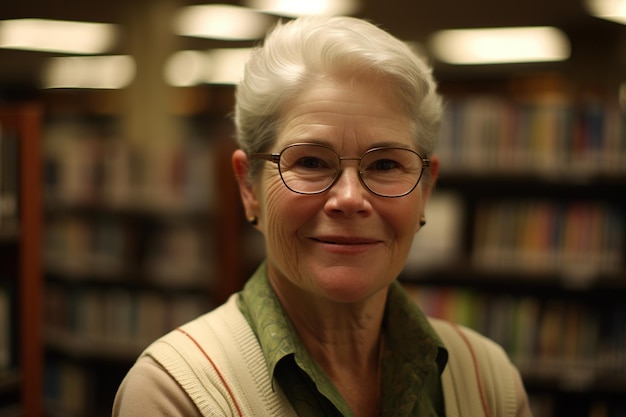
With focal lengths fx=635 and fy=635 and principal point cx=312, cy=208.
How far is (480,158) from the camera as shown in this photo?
3496 mm

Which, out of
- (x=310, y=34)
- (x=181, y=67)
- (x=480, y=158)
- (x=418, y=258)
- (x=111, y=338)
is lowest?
A: (x=111, y=338)

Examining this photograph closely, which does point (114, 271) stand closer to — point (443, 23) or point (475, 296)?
point (475, 296)

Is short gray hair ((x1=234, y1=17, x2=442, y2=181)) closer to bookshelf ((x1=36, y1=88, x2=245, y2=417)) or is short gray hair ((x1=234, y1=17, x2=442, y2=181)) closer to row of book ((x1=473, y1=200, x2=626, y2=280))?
row of book ((x1=473, y1=200, x2=626, y2=280))

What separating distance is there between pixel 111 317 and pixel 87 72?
6.55m

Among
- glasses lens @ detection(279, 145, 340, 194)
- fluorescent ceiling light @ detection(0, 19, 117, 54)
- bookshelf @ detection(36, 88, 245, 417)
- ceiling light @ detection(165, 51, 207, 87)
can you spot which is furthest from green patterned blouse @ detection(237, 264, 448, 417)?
ceiling light @ detection(165, 51, 207, 87)

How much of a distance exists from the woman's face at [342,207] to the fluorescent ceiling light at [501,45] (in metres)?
7.08

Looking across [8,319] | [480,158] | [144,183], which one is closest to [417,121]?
[8,319]

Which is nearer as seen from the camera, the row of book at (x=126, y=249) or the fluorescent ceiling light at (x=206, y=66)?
the row of book at (x=126, y=249)

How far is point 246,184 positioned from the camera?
4.13 feet

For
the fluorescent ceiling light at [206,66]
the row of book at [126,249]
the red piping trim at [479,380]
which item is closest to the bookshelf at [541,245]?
Result: the row of book at [126,249]

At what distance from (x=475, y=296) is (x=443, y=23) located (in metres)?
4.82

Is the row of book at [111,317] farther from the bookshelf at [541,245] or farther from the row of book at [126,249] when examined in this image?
the bookshelf at [541,245]

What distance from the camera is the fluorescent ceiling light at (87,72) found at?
9391 millimetres

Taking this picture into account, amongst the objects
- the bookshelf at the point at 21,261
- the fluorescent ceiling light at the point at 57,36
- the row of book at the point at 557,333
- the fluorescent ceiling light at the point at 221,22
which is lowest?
the row of book at the point at 557,333
